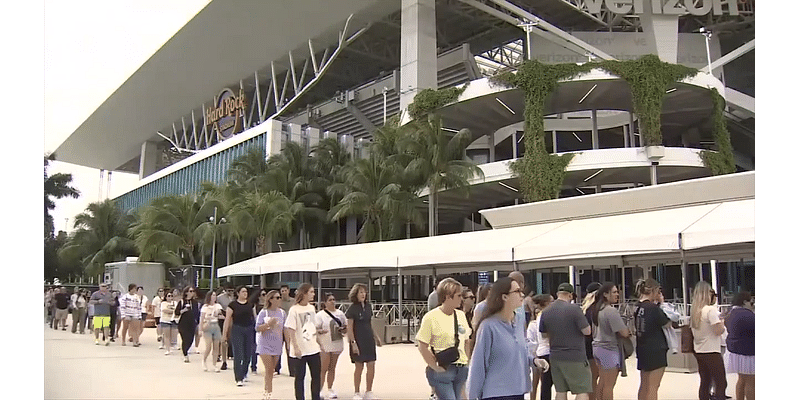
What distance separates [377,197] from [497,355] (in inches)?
1093

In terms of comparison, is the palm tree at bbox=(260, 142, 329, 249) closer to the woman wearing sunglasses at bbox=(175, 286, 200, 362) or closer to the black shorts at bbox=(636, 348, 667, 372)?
the woman wearing sunglasses at bbox=(175, 286, 200, 362)

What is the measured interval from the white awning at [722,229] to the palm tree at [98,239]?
142 ft

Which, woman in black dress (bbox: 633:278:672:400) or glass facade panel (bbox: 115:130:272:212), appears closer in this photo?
woman in black dress (bbox: 633:278:672:400)

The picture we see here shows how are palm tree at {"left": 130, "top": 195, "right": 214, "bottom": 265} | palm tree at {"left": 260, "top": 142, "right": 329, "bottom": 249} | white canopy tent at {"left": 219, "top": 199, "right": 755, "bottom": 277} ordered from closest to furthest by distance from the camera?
1. white canopy tent at {"left": 219, "top": 199, "right": 755, "bottom": 277}
2. palm tree at {"left": 260, "top": 142, "right": 329, "bottom": 249}
3. palm tree at {"left": 130, "top": 195, "right": 214, "bottom": 265}

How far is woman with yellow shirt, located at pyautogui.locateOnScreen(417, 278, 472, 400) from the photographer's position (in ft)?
19.2

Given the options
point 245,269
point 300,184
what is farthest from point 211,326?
point 300,184

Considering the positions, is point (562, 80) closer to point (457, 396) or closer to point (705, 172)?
point (705, 172)

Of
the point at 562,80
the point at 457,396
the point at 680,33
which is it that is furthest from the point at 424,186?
the point at 457,396

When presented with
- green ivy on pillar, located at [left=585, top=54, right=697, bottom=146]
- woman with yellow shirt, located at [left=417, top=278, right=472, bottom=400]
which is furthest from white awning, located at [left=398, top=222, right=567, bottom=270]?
green ivy on pillar, located at [left=585, top=54, right=697, bottom=146]

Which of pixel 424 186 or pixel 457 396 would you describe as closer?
pixel 457 396

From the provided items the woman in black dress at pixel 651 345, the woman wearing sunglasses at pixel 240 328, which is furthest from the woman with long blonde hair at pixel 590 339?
the woman wearing sunglasses at pixel 240 328

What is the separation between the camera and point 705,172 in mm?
31266

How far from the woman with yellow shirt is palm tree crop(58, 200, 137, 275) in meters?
46.8
